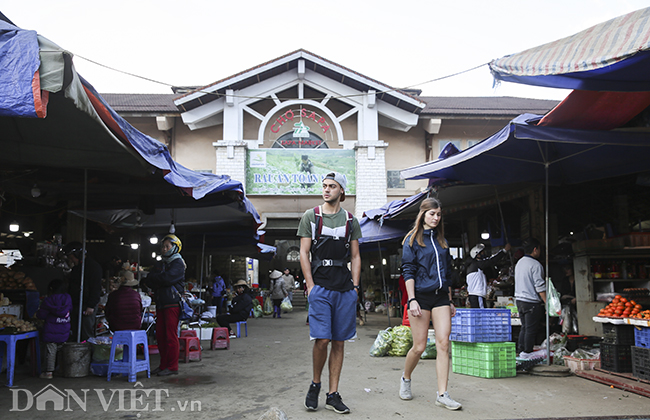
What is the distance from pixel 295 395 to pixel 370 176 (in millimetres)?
13514

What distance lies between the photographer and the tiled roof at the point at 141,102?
18.1 m

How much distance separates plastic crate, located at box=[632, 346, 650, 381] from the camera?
17.2 ft

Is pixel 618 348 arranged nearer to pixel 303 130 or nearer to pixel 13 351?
pixel 13 351

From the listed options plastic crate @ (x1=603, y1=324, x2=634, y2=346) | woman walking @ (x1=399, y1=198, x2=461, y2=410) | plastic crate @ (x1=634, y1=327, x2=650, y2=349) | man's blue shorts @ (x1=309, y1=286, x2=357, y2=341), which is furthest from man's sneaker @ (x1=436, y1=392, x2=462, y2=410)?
plastic crate @ (x1=603, y1=324, x2=634, y2=346)

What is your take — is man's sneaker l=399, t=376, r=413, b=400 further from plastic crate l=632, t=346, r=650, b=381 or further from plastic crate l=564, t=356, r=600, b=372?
plastic crate l=564, t=356, r=600, b=372

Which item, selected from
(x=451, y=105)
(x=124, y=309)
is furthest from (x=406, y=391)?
(x=451, y=105)

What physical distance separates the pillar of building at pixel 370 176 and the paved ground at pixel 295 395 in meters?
11.1

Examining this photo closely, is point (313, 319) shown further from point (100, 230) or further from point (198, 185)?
point (100, 230)

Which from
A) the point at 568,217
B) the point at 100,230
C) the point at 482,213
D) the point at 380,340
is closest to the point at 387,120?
the point at 482,213

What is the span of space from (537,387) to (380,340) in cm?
303

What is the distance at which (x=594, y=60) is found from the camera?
11.7 ft

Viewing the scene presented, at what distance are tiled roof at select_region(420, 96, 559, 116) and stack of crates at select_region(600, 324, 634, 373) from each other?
11.7 meters

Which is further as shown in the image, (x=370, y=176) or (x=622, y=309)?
(x=370, y=176)

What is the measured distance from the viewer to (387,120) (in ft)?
62.1
